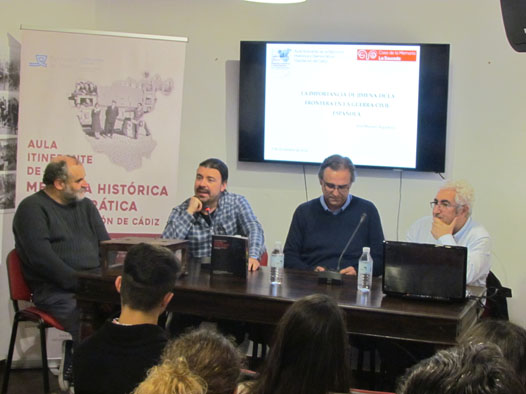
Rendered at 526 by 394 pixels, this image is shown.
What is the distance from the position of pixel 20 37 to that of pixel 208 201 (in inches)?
65.6

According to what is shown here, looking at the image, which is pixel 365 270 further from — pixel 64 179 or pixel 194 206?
pixel 64 179

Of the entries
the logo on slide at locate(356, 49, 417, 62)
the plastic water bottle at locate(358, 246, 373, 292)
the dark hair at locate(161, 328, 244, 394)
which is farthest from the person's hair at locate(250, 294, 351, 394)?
the logo on slide at locate(356, 49, 417, 62)

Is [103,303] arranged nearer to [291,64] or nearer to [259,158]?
[259,158]

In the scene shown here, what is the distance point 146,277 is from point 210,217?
1666 mm

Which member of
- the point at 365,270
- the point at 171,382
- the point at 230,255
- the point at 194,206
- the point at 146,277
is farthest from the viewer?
the point at 194,206

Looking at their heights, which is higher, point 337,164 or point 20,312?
point 337,164

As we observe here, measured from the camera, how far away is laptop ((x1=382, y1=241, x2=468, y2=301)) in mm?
2807

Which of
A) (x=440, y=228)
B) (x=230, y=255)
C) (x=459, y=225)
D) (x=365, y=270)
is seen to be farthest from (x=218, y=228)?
(x=459, y=225)

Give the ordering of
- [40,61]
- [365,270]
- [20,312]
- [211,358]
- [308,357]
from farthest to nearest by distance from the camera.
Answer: [40,61]
[20,312]
[365,270]
[308,357]
[211,358]

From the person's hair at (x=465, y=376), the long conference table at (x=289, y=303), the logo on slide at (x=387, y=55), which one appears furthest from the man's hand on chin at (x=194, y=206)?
the person's hair at (x=465, y=376)

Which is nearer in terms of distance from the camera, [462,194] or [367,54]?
[462,194]

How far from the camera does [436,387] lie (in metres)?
1.03

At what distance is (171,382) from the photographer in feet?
4.09

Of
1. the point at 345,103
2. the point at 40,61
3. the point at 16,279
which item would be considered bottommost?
the point at 16,279
